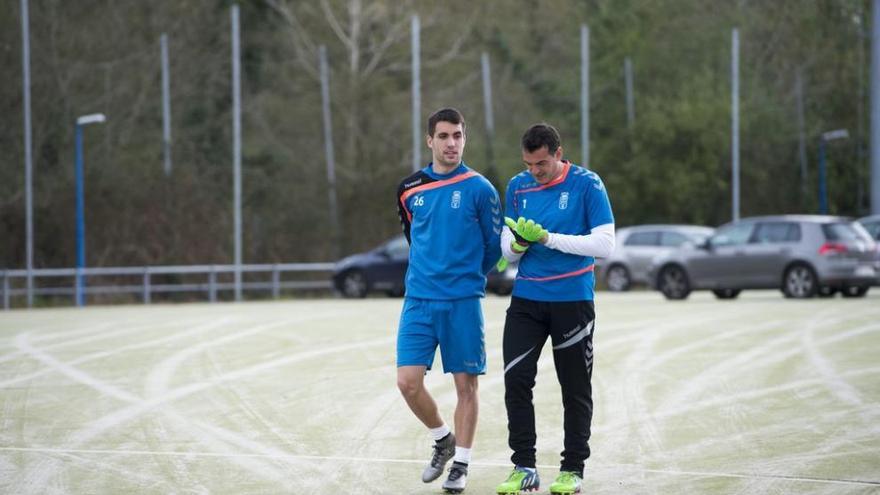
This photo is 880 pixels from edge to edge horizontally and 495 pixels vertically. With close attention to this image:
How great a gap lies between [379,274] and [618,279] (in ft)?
20.5

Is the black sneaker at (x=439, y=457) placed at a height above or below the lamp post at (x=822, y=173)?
below

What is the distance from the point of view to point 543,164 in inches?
309

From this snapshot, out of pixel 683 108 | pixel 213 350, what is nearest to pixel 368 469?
pixel 213 350

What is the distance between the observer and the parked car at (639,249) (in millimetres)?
37750

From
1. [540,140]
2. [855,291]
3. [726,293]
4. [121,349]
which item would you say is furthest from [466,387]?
[726,293]

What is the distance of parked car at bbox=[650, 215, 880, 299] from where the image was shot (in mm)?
27953

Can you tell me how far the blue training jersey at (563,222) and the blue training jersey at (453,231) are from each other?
217mm

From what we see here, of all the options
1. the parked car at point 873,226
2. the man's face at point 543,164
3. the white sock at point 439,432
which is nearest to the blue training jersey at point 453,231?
the man's face at point 543,164

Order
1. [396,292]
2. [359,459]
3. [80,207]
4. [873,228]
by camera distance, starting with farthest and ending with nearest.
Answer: [80,207]
[396,292]
[873,228]
[359,459]

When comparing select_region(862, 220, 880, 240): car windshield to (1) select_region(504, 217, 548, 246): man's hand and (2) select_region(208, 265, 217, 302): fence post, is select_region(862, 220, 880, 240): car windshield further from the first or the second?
(1) select_region(504, 217, 548, 246): man's hand

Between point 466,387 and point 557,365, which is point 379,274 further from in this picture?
point 557,365

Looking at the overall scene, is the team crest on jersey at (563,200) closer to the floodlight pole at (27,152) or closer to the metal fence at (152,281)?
the metal fence at (152,281)

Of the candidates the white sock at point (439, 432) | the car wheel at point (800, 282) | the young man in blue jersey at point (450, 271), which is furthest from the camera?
the car wheel at point (800, 282)

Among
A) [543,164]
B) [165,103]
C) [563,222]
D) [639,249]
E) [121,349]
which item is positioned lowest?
[121,349]
